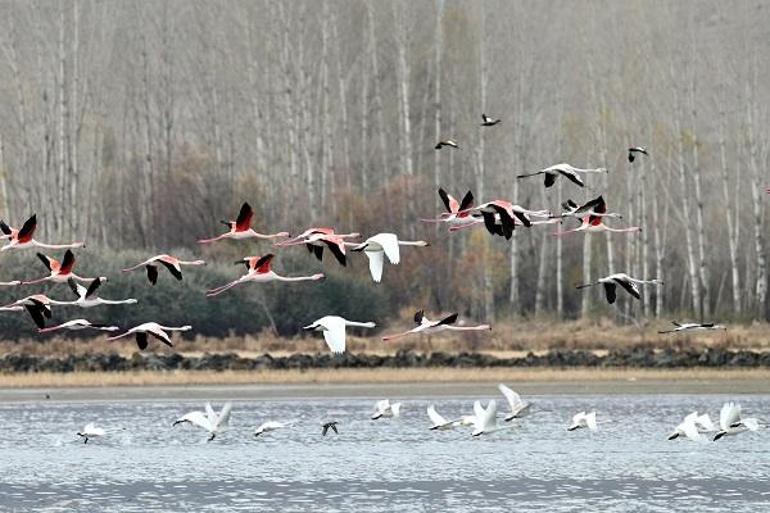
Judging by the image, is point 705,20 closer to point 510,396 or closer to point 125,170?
point 125,170

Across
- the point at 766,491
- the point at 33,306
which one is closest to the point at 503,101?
the point at 766,491

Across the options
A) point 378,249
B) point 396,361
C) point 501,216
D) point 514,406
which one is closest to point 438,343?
point 396,361

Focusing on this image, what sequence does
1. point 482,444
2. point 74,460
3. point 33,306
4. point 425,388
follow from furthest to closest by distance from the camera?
1. point 425,388
2. point 482,444
3. point 74,460
4. point 33,306

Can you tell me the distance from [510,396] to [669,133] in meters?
38.7

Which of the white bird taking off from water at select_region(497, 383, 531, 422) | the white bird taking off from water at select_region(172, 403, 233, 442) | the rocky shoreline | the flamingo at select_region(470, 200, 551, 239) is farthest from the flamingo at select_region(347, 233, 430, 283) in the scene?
the rocky shoreline

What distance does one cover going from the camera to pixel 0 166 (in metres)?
61.5

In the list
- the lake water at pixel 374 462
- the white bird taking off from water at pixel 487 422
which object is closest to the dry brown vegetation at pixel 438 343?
the lake water at pixel 374 462

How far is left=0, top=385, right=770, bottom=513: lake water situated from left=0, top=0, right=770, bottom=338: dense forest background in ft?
41.2

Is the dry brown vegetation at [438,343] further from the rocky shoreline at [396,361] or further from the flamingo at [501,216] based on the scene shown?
the flamingo at [501,216]

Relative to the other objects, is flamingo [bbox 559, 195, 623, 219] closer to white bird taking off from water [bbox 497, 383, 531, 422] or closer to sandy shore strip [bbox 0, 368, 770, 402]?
white bird taking off from water [bbox 497, 383, 531, 422]

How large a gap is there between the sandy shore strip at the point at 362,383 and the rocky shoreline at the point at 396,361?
1.12 ft

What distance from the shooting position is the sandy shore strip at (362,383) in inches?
1677

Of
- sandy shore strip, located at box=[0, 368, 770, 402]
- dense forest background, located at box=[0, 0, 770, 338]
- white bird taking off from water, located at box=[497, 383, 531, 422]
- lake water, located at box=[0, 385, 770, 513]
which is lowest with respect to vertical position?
lake water, located at box=[0, 385, 770, 513]

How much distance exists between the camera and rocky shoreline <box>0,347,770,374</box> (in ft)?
148
